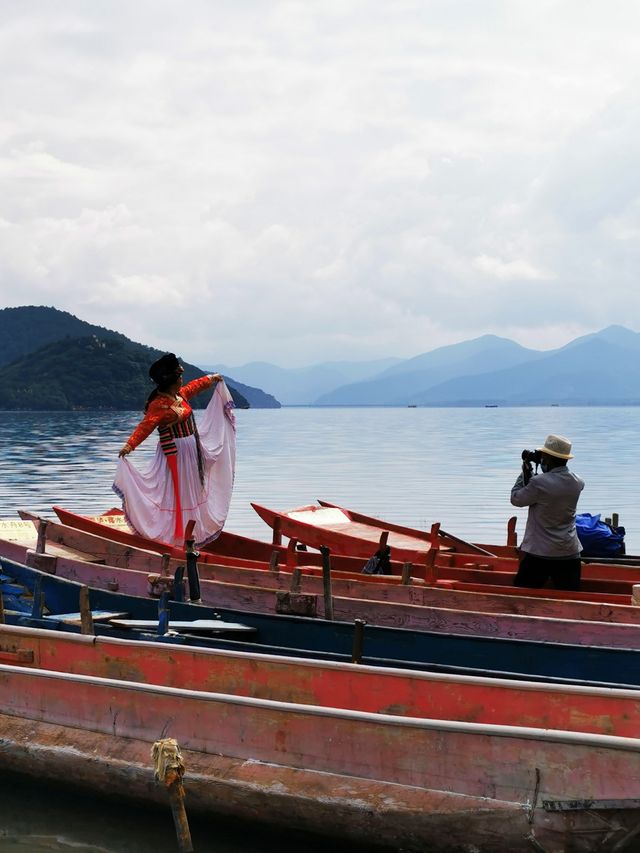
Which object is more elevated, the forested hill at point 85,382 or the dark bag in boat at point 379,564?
the forested hill at point 85,382

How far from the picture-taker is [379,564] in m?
12.1

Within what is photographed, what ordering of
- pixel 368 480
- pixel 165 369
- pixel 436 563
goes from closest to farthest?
pixel 436 563, pixel 165 369, pixel 368 480

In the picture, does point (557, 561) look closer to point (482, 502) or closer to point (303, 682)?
point (303, 682)

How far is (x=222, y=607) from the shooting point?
11148 mm

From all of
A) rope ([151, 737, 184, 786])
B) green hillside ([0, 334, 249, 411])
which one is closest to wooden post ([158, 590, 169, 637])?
rope ([151, 737, 184, 786])

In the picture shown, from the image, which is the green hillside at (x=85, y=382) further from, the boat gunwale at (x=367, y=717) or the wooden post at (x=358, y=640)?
the boat gunwale at (x=367, y=717)

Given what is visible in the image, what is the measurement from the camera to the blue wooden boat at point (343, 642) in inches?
347

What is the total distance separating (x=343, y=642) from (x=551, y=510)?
254 cm

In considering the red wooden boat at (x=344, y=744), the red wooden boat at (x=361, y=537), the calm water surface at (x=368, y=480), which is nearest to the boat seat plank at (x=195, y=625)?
the red wooden boat at (x=344, y=744)

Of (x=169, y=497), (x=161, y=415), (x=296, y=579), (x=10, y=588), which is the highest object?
(x=161, y=415)

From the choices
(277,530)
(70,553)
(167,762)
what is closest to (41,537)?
(70,553)

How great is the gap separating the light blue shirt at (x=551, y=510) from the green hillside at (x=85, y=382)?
16736 cm

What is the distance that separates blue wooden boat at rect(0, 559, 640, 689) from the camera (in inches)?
347

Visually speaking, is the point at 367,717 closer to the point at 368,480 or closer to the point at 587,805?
the point at 587,805
